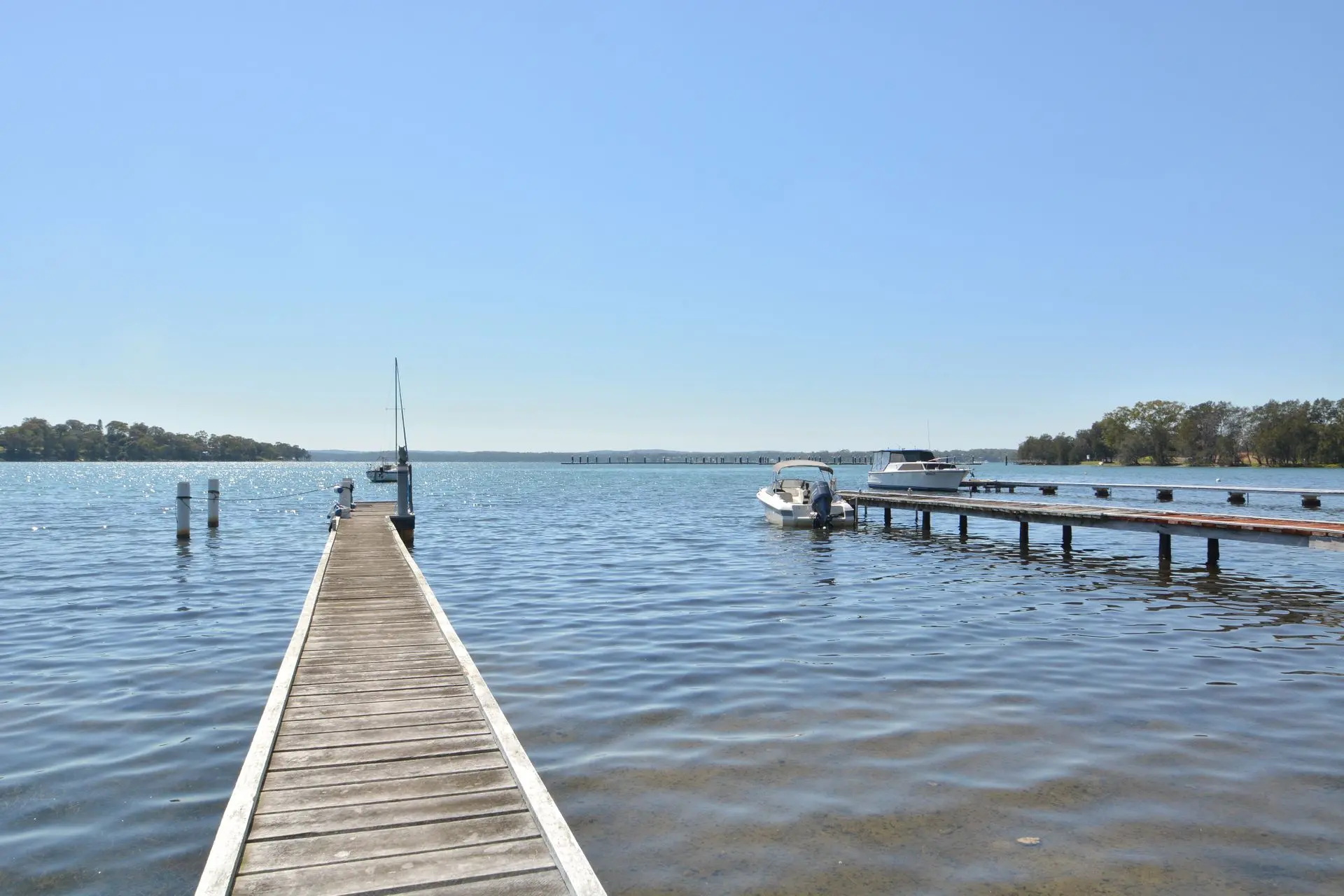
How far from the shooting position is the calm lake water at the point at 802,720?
5609 millimetres

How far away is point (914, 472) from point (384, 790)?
50541 mm

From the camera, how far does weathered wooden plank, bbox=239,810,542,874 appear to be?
4375 mm

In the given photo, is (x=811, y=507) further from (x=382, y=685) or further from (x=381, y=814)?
(x=381, y=814)

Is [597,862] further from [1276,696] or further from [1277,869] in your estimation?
[1276,696]

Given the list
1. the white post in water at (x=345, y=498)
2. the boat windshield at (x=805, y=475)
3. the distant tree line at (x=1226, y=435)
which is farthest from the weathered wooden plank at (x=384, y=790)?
the distant tree line at (x=1226, y=435)

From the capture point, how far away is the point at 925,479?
52.7m

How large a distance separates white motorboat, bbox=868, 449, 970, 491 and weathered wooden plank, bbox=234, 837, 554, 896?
5026 cm

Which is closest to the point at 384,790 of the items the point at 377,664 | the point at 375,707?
the point at 375,707

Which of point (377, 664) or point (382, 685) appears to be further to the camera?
point (377, 664)

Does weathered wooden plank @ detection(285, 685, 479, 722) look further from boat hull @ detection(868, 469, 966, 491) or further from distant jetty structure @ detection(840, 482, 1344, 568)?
boat hull @ detection(868, 469, 966, 491)

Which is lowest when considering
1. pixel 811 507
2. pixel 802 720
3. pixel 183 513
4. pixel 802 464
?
pixel 802 720

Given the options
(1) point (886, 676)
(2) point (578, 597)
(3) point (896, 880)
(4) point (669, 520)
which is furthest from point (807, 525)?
(3) point (896, 880)

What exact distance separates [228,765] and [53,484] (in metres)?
95.3

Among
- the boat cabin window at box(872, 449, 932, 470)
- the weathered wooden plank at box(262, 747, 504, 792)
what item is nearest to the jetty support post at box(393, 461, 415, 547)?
the weathered wooden plank at box(262, 747, 504, 792)
